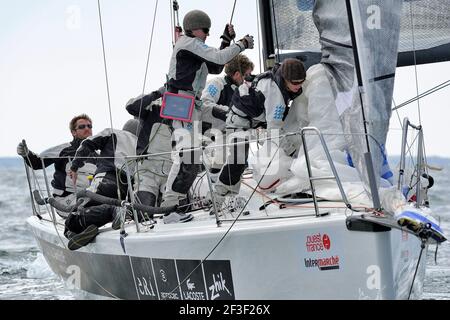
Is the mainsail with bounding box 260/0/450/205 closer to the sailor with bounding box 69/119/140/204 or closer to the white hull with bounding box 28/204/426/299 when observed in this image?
the white hull with bounding box 28/204/426/299

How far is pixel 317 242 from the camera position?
17.6 ft

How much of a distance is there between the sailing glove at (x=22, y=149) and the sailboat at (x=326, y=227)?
3.55ft

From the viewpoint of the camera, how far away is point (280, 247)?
5.52m

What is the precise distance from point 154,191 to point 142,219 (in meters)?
0.43

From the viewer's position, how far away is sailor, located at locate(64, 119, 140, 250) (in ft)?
23.2

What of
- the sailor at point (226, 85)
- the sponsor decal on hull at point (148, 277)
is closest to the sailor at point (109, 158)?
the sponsor decal on hull at point (148, 277)

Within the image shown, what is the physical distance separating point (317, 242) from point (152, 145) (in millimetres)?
2242

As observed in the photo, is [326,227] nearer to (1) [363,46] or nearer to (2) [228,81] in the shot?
(1) [363,46]

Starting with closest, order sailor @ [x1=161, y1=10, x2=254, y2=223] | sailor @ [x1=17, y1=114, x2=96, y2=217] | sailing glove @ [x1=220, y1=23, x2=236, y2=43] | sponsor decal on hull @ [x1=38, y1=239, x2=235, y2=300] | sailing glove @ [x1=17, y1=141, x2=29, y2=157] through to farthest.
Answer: sponsor decal on hull @ [x1=38, y1=239, x2=235, y2=300] < sailor @ [x1=161, y1=10, x2=254, y2=223] < sailing glove @ [x1=220, y1=23, x2=236, y2=43] < sailing glove @ [x1=17, y1=141, x2=29, y2=157] < sailor @ [x1=17, y1=114, x2=96, y2=217]

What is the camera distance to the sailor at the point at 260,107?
6230mm

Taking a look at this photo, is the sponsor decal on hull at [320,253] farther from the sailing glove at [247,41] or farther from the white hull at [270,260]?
the sailing glove at [247,41]

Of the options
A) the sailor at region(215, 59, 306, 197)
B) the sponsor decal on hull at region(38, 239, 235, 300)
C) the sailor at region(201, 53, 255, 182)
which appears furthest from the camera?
the sailor at region(201, 53, 255, 182)

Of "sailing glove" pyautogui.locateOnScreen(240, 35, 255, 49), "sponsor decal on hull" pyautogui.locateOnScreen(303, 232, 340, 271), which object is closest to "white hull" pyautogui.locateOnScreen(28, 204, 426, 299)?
"sponsor decal on hull" pyautogui.locateOnScreen(303, 232, 340, 271)

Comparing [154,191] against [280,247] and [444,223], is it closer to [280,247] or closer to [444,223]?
[280,247]
